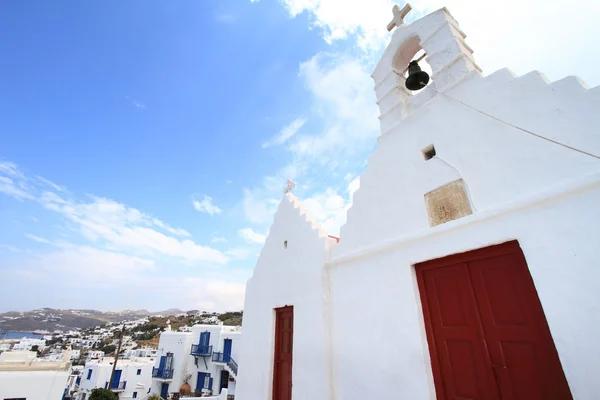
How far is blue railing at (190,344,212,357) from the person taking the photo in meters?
25.4

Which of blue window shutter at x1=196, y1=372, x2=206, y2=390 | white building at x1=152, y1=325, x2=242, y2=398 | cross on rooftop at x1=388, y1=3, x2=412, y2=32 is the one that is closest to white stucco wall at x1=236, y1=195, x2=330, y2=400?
cross on rooftop at x1=388, y1=3, x2=412, y2=32

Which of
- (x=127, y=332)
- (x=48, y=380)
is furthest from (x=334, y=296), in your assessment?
(x=127, y=332)

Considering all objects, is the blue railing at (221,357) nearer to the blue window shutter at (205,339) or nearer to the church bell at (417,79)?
the blue window shutter at (205,339)

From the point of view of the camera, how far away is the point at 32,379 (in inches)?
540

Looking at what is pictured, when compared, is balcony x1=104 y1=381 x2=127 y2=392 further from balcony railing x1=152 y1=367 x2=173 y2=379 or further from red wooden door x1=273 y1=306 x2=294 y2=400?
red wooden door x1=273 y1=306 x2=294 y2=400

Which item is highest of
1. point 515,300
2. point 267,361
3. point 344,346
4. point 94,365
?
point 515,300

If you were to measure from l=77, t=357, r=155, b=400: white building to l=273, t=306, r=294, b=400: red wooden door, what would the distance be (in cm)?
3284

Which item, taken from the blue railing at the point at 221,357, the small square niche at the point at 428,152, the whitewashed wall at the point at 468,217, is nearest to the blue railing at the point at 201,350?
the blue railing at the point at 221,357

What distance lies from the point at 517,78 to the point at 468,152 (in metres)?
0.97

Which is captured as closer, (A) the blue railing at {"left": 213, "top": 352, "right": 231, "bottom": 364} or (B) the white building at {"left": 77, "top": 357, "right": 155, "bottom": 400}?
(A) the blue railing at {"left": 213, "top": 352, "right": 231, "bottom": 364}

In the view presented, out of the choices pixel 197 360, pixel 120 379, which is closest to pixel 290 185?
pixel 197 360

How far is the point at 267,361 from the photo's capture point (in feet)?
18.6

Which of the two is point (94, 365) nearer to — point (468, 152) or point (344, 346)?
point (344, 346)

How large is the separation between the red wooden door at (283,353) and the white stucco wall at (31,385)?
15913 mm
